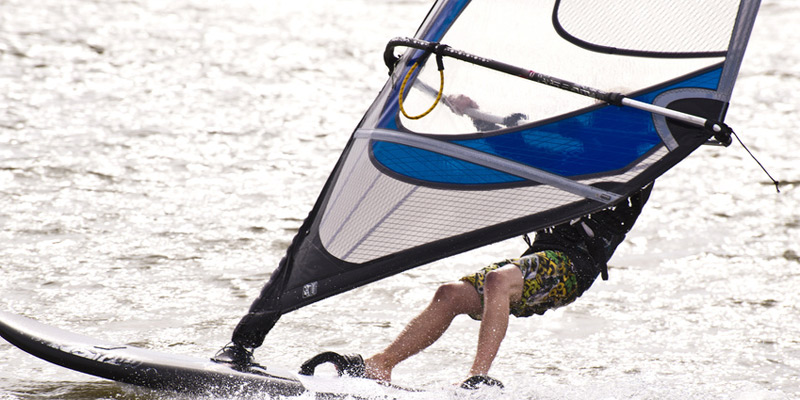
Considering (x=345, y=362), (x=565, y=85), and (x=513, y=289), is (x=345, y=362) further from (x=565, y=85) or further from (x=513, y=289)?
(x=565, y=85)

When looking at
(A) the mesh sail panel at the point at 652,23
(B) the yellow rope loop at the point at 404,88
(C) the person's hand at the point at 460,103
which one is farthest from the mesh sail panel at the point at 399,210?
(A) the mesh sail panel at the point at 652,23

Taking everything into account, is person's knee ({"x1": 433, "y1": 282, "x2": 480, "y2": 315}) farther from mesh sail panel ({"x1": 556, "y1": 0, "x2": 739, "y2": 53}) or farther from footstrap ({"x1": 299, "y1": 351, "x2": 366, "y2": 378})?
mesh sail panel ({"x1": 556, "y1": 0, "x2": 739, "y2": 53})

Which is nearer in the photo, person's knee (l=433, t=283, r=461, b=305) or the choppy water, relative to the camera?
person's knee (l=433, t=283, r=461, b=305)

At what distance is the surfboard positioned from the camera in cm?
361

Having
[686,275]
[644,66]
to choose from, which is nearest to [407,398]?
[644,66]

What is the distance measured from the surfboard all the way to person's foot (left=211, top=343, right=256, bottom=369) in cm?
4

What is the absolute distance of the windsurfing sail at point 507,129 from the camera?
3.45 m

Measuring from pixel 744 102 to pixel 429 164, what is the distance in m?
6.46

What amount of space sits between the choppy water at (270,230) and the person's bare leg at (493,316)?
253mm

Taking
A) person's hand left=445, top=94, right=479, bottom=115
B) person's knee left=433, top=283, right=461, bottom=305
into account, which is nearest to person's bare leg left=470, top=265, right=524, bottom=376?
person's knee left=433, top=283, right=461, bottom=305

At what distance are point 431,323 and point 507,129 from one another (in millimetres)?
742

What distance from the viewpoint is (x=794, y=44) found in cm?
1130

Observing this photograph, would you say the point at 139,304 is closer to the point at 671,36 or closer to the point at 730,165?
the point at 671,36

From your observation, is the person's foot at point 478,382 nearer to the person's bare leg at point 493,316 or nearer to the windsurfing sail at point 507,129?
the person's bare leg at point 493,316
